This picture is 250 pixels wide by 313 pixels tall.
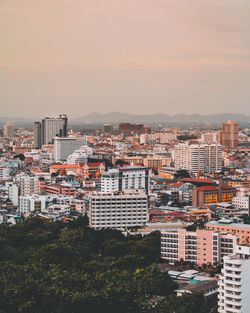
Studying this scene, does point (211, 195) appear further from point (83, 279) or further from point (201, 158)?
point (83, 279)

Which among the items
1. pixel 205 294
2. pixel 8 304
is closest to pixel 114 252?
pixel 205 294

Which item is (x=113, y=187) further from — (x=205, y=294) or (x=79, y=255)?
(x=205, y=294)

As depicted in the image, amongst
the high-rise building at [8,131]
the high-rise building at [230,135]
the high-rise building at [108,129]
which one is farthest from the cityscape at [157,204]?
the high-rise building at [108,129]

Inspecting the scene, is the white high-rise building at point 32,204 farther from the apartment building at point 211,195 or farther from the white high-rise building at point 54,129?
the white high-rise building at point 54,129

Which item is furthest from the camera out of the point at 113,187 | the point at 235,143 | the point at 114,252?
the point at 235,143

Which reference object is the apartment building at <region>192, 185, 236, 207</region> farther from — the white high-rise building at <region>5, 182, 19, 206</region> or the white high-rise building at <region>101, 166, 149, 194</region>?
the white high-rise building at <region>5, 182, 19, 206</region>
